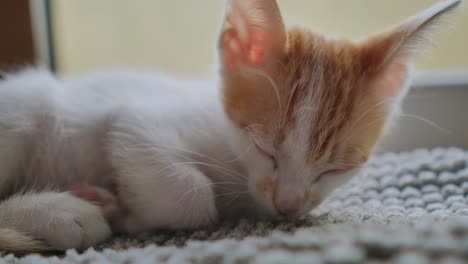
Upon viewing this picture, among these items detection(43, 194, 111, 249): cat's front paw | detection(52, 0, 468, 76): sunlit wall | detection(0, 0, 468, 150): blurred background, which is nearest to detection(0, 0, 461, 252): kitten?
detection(43, 194, 111, 249): cat's front paw

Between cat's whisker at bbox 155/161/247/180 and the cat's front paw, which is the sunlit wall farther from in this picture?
the cat's front paw

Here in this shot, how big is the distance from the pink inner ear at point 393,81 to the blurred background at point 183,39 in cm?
48

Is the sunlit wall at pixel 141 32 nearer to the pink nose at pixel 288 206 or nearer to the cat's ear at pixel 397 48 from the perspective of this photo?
the cat's ear at pixel 397 48

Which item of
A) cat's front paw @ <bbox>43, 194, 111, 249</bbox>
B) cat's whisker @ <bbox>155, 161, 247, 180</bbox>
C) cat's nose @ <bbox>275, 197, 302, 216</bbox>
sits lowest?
cat's front paw @ <bbox>43, 194, 111, 249</bbox>

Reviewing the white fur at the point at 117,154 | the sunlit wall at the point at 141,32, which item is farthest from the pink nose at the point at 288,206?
the sunlit wall at the point at 141,32

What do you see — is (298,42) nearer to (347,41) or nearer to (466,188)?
(347,41)

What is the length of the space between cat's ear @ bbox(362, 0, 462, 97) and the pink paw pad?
0.82 feet

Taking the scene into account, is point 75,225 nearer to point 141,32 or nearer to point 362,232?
point 362,232

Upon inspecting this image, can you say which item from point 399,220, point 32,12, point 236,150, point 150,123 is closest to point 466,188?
point 399,220

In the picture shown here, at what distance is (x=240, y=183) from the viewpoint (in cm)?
105

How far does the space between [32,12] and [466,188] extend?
1.76 metres

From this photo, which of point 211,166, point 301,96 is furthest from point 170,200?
point 301,96

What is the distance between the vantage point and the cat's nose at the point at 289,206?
0.90 metres

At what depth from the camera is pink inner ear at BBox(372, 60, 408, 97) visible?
1037 millimetres
